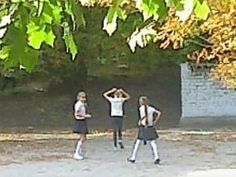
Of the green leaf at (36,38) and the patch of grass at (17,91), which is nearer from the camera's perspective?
the green leaf at (36,38)

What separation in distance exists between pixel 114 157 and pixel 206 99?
948cm

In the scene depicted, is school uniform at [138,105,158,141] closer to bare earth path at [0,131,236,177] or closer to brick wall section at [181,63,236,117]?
bare earth path at [0,131,236,177]

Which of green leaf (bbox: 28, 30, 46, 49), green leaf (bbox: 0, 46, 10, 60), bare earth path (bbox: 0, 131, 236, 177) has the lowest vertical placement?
bare earth path (bbox: 0, 131, 236, 177)

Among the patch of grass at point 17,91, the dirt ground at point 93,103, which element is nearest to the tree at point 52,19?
the dirt ground at point 93,103

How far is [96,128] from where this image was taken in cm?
2567

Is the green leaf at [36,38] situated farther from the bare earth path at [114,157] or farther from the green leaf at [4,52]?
the bare earth path at [114,157]

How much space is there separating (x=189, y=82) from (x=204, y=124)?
1661mm

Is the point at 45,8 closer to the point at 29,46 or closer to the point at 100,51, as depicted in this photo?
the point at 29,46

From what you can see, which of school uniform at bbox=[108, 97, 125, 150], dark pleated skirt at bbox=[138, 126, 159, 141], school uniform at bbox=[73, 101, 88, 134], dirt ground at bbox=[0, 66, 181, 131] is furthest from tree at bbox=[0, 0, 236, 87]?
dirt ground at bbox=[0, 66, 181, 131]

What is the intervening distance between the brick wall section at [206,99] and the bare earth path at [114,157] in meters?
3.29

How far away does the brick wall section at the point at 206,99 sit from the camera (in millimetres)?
26500

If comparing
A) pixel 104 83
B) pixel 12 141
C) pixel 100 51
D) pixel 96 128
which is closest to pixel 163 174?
pixel 12 141

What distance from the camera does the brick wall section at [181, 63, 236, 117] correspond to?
2650 cm

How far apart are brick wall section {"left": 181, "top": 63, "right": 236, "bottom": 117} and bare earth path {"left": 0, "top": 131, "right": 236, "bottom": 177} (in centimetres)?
329
